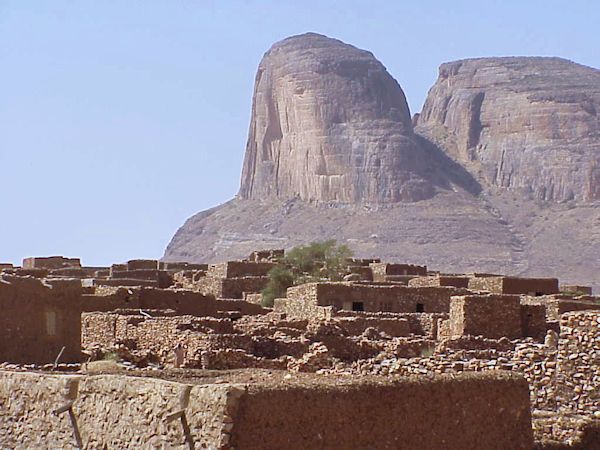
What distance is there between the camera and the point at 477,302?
68.7 feet

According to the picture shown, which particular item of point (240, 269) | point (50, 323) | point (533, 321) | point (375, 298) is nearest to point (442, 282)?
point (375, 298)

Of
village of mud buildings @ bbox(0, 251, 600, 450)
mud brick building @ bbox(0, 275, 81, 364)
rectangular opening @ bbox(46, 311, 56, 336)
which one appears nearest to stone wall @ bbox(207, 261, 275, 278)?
village of mud buildings @ bbox(0, 251, 600, 450)

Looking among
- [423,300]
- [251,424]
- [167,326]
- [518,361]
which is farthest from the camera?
[423,300]

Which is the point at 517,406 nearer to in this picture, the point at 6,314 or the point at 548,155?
the point at 6,314

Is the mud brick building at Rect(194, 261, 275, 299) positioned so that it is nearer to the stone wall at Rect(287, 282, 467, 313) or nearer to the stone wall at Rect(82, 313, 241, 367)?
the stone wall at Rect(287, 282, 467, 313)

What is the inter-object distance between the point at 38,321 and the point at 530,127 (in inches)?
6277

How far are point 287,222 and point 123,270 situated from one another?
116 metres

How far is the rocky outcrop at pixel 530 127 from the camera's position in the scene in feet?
548

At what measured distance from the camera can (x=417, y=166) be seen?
167000 mm

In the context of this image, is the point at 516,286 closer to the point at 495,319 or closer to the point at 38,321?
the point at 495,319

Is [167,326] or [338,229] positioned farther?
[338,229]

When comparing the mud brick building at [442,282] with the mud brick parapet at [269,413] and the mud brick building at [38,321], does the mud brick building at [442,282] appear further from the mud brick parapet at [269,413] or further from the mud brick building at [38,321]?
the mud brick parapet at [269,413]

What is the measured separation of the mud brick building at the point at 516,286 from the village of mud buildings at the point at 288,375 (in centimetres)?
504

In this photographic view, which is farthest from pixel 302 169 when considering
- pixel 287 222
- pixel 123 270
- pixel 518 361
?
pixel 518 361
